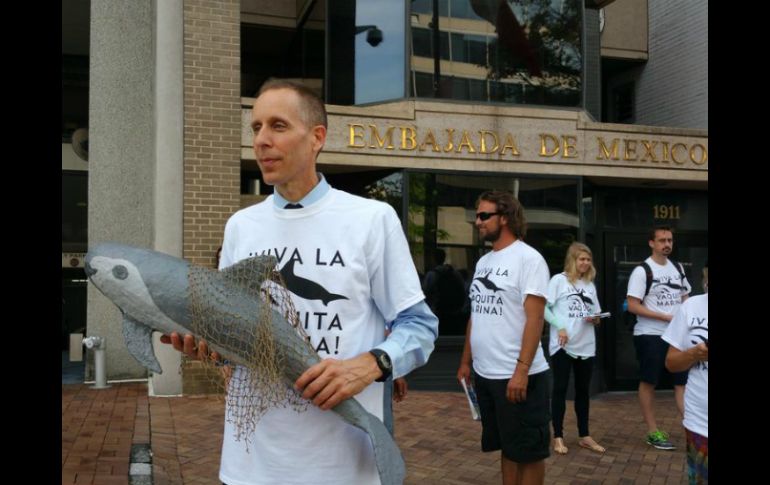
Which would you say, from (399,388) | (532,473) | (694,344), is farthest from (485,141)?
(399,388)

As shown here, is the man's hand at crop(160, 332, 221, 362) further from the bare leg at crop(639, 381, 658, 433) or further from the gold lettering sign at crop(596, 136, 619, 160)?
the gold lettering sign at crop(596, 136, 619, 160)

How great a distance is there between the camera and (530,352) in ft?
13.5

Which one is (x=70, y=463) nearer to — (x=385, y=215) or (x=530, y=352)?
(x=530, y=352)

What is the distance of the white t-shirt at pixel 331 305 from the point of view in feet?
6.74

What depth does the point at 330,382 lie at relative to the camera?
190 centimetres

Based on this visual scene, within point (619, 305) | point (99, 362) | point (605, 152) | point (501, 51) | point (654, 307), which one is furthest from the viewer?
point (619, 305)

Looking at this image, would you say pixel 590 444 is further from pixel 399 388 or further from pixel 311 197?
pixel 311 197

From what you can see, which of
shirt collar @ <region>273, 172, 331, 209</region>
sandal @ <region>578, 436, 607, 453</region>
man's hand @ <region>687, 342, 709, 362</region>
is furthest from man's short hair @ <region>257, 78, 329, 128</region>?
sandal @ <region>578, 436, 607, 453</region>

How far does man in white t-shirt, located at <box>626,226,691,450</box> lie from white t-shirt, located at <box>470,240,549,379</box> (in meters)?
2.87

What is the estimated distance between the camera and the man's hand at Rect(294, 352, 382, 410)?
6.21ft

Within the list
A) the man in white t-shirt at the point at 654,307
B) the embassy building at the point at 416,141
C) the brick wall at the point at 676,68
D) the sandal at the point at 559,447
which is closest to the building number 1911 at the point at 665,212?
the embassy building at the point at 416,141

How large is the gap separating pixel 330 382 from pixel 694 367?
97.9 inches

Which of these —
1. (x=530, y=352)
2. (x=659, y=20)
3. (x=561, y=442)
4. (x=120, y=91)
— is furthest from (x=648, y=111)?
(x=530, y=352)

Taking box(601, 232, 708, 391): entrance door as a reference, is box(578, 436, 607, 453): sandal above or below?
below
